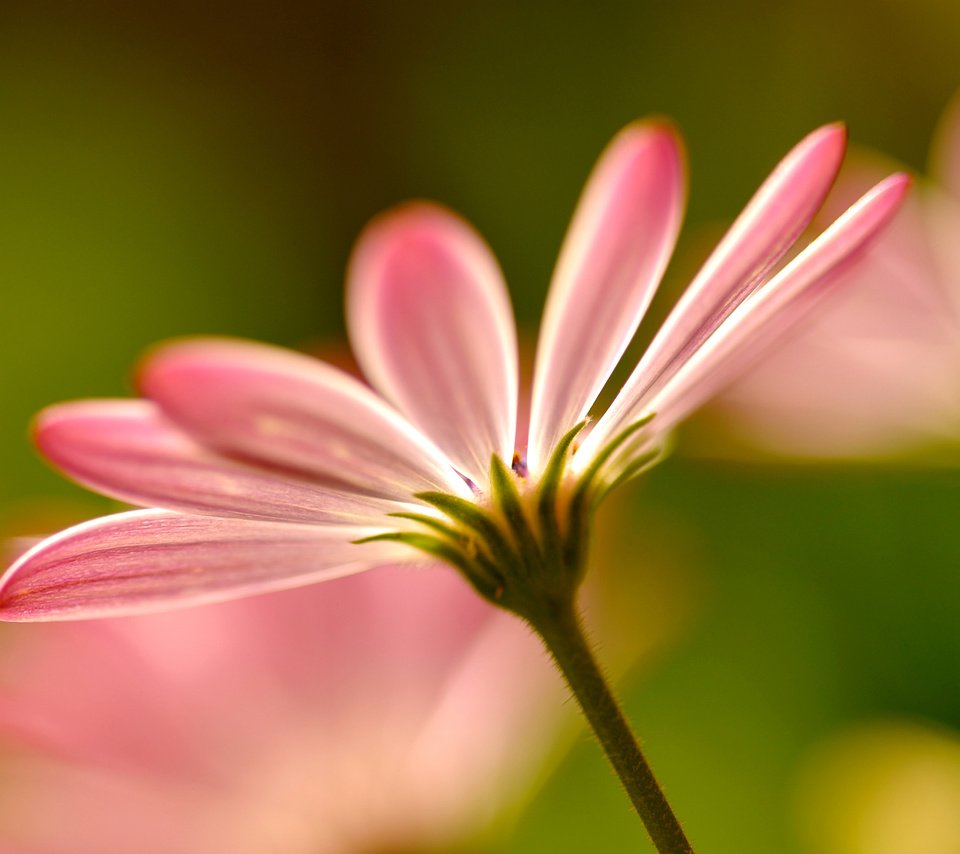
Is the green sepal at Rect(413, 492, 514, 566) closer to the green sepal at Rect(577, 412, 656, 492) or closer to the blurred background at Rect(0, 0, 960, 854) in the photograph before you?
the green sepal at Rect(577, 412, 656, 492)

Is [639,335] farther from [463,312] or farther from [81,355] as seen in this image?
[463,312]

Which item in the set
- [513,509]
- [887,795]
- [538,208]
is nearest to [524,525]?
[513,509]

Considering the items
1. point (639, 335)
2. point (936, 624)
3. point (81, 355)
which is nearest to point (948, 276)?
point (936, 624)

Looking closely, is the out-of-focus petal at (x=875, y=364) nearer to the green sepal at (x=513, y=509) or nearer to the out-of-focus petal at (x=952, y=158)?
the out-of-focus petal at (x=952, y=158)

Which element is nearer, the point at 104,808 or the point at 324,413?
the point at 324,413

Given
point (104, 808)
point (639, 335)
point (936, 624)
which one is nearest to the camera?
point (104, 808)

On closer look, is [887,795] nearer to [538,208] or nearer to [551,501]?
[551,501]
